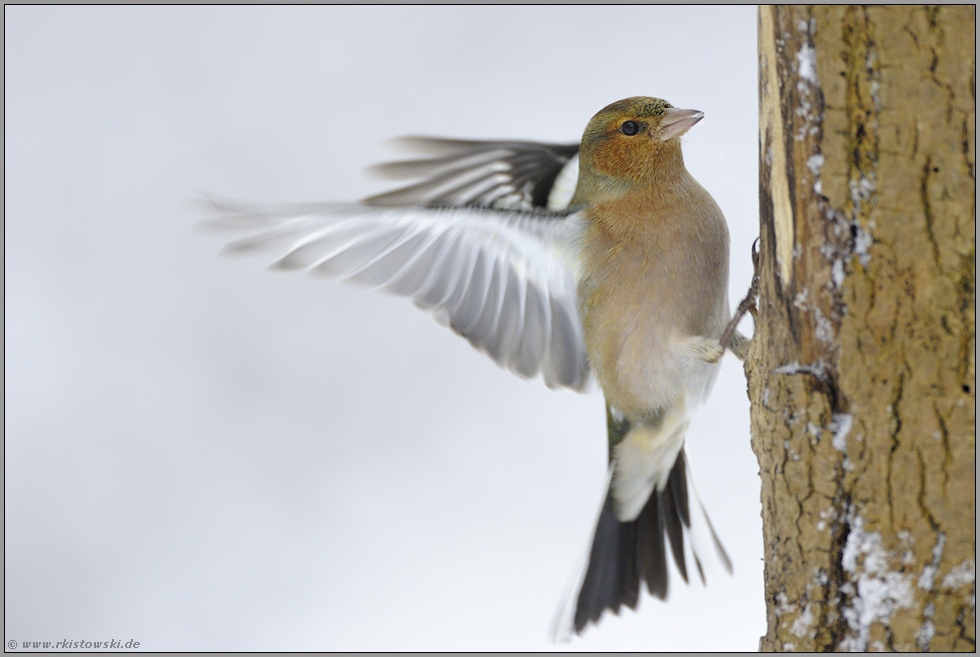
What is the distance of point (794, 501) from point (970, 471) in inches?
8.3

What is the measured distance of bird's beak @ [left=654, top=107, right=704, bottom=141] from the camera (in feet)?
4.58

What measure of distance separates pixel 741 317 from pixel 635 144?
1.41 ft

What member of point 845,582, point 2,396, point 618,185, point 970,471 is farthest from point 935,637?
point 2,396

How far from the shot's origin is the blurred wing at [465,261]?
129cm

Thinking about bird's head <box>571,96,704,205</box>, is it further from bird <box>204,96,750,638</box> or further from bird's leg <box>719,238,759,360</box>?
bird's leg <box>719,238,759,360</box>

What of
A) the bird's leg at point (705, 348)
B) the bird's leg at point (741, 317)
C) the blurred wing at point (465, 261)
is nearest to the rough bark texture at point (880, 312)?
the bird's leg at point (741, 317)

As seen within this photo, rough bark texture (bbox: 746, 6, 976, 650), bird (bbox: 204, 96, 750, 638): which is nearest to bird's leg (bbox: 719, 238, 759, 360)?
bird (bbox: 204, 96, 750, 638)

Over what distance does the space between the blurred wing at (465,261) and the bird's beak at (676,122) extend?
251 millimetres

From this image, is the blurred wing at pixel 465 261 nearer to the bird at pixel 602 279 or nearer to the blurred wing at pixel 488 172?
the bird at pixel 602 279

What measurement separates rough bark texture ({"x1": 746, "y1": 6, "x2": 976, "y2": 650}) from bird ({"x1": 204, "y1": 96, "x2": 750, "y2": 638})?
1.41 feet

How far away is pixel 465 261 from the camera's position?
149 cm

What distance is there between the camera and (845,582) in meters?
0.94

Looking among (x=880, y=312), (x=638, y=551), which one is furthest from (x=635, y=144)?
(x=638, y=551)

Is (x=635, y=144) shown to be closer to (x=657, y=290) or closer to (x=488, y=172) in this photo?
(x=657, y=290)
